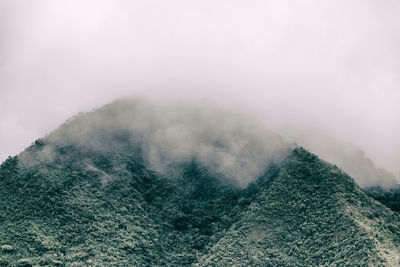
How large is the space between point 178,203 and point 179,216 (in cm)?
281

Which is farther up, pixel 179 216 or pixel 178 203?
pixel 178 203

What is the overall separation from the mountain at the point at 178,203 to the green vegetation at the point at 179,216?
0.16m

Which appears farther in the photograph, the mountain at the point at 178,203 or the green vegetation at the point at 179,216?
the mountain at the point at 178,203

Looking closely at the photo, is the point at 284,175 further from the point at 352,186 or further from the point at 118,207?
the point at 118,207

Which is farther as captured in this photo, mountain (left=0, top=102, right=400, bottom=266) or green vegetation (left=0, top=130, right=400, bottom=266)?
mountain (left=0, top=102, right=400, bottom=266)

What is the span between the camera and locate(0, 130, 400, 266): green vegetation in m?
58.1

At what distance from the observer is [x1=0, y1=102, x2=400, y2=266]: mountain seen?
192ft

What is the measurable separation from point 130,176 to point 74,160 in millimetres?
9443

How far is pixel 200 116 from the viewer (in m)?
83.6

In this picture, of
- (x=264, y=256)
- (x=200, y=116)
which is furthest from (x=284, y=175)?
(x=200, y=116)

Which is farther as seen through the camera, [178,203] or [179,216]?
[178,203]

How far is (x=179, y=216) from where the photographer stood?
68.7m

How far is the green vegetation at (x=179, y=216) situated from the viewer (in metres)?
58.1

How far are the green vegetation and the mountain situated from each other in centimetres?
16
